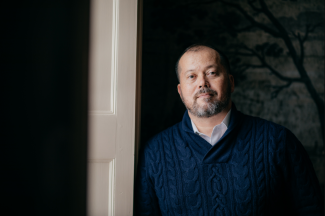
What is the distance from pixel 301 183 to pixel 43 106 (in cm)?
129

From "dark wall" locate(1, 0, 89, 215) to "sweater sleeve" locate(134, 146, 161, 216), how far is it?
43.8 inches

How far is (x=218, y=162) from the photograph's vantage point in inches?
45.5

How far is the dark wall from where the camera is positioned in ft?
0.52

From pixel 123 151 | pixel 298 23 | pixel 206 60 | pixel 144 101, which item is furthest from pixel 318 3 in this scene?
pixel 123 151

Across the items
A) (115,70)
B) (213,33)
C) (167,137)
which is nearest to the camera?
(115,70)

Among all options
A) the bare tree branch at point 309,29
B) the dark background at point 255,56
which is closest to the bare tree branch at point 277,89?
the dark background at point 255,56

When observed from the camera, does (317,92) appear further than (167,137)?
Yes

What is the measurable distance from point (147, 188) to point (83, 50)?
46.0 inches

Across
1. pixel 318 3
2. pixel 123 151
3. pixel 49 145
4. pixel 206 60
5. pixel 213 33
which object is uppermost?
pixel 318 3

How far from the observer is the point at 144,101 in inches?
80.6

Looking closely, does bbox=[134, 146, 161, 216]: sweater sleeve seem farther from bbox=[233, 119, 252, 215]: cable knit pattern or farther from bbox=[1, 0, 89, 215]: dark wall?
bbox=[1, 0, 89, 215]: dark wall

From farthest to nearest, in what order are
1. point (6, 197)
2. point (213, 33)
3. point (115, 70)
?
point (213, 33), point (115, 70), point (6, 197)

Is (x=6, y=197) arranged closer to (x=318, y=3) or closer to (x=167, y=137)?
(x=167, y=137)

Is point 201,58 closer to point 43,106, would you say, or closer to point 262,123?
point 262,123
